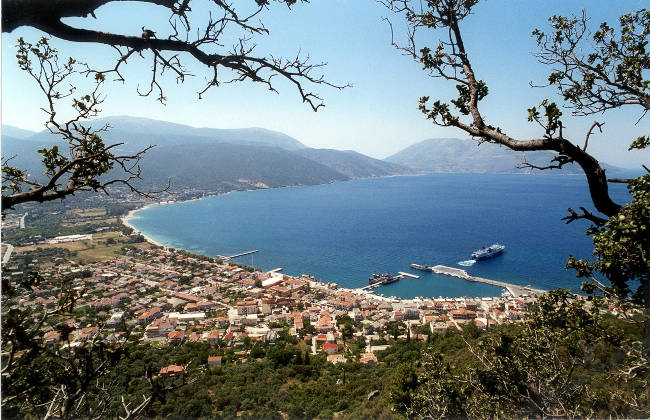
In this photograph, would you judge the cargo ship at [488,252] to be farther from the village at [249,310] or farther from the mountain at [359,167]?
the mountain at [359,167]

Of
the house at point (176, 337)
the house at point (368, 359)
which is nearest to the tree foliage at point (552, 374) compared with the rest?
the house at point (368, 359)

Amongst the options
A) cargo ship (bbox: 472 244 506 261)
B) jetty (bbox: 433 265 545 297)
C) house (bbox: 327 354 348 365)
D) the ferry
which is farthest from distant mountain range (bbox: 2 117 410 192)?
house (bbox: 327 354 348 365)

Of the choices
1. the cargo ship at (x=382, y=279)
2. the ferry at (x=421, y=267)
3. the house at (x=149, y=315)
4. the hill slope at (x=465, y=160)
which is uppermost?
the hill slope at (x=465, y=160)

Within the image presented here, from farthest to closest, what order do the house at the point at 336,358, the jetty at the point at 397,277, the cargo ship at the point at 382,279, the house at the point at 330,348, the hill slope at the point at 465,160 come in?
the hill slope at the point at 465,160, the cargo ship at the point at 382,279, the jetty at the point at 397,277, the house at the point at 330,348, the house at the point at 336,358

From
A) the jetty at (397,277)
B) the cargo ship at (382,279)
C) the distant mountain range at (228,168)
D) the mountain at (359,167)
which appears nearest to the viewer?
the jetty at (397,277)

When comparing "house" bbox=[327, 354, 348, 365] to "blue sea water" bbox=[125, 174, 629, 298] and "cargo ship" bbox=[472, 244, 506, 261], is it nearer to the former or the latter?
"blue sea water" bbox=[125, 174, 629, 298]

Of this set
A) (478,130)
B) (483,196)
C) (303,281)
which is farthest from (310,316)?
(483,196)
